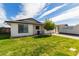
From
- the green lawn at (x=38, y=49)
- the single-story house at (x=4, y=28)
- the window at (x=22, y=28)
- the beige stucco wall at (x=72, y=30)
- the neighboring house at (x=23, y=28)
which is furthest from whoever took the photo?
the single-story house at (x=4, y=28)

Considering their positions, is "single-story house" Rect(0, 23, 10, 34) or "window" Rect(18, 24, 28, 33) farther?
"single-story house" Rect(0, 23, 10, 34)

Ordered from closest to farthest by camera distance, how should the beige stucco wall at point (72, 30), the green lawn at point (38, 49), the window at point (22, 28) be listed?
the green lawn at point (38, 49) < the window at point (22, 28) < the beige stucco wall at point (72, 30)

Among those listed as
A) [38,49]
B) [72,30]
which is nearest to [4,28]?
[72,30]

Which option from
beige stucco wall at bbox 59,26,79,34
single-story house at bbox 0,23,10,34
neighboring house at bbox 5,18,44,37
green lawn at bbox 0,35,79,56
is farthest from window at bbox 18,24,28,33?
beige stucco wall at bbox 59,26,79,34

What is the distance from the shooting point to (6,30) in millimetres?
22453

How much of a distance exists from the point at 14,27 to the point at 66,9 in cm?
673

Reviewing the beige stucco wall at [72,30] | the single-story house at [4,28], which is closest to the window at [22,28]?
the single-story house at [4,28]

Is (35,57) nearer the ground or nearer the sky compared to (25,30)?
nearer the ground

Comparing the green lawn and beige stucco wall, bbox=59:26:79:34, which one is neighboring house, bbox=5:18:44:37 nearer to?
beige stucco wall, bbox=59:26:79:34

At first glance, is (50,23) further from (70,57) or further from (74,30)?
(70,57)

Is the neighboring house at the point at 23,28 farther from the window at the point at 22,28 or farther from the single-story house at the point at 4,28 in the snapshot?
the single-story house at the point at 4,28

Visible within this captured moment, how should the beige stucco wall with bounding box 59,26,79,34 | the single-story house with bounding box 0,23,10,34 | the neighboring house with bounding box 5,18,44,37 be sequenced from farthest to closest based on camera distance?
1. the single-story house with bounding box 0,23,10,34
2. the beige stucco wall with bounding box 59,26,79,34
3. the neighboring house with bounding box 5,18,44,37

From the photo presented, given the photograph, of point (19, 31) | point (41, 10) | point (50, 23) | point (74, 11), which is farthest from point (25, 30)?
point (74, 11)

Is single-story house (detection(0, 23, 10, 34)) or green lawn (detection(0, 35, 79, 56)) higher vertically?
Result: single-story house (detection(0, 23, 10, 34))
